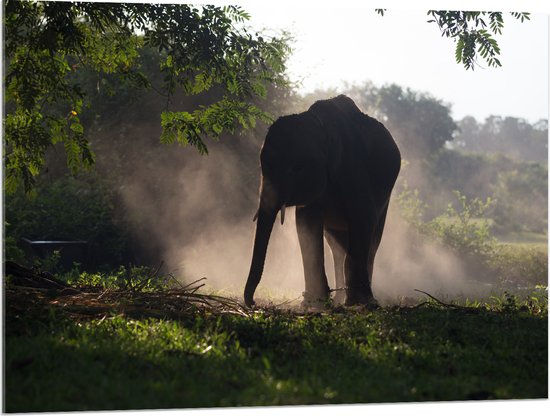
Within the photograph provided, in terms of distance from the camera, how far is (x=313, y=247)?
32.2ft

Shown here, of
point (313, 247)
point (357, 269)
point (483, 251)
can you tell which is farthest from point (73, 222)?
point (483, 251)

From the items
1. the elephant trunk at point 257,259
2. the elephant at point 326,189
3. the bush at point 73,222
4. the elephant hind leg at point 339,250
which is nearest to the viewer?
the elephant trunk at point 257,259

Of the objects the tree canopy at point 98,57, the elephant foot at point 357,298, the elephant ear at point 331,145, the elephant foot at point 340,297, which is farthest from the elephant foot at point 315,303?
the tree canopy at point 98,57

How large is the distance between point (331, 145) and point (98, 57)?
10.0ft

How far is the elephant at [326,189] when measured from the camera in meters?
9.11

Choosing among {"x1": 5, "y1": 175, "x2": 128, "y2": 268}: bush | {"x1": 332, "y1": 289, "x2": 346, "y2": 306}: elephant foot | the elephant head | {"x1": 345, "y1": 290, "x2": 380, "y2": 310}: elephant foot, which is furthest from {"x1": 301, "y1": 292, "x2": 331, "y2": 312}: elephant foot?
{"x1": 5, "y1": 175, "x2": 128, "y2": 268}: bush

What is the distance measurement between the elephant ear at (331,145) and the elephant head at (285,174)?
0.18 m

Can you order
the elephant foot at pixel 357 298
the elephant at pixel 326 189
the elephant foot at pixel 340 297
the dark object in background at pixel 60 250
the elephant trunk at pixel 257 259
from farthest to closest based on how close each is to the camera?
the dark object in background at pixel 60 250, the elephant foot at pixel 340 297, the elephant foot at pixel 357 298, the elephant at pixel 326 189, the elephant trunk at pixel 257 259

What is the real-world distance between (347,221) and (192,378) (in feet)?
14.3

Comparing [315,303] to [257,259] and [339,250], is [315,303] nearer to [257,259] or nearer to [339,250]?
[257,259]

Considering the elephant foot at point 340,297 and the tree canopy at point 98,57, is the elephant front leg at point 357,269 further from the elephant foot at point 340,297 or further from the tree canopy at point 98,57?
the tree canopy at point 98,57

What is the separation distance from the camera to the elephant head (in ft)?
29.2

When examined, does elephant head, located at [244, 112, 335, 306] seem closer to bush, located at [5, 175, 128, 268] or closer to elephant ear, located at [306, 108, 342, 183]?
elephant ear, located at [306, 108, 342, 183]

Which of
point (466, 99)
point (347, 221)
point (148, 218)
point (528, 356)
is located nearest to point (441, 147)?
point (148, 218)
